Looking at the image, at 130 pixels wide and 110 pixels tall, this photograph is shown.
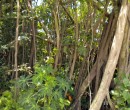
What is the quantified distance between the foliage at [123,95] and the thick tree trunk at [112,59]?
4.3 inches

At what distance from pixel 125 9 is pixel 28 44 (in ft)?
4.72

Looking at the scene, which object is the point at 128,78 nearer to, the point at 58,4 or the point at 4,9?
the point at 58,4

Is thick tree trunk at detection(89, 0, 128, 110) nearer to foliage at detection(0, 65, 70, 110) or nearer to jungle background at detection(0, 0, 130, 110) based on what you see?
jungle background at detection(0, 0, 130, 110)

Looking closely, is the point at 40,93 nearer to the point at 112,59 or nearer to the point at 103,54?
the point at 112,59

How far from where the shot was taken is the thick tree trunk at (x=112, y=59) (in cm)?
228

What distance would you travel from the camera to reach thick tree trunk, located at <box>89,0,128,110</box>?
7.47 feet

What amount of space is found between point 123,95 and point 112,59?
1.05 feet

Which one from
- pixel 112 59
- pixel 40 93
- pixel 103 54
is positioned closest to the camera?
pixel 40 93

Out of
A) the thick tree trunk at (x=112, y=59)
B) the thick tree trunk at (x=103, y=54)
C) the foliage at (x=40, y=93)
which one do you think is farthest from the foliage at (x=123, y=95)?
the foliage at (x=40, y=93)

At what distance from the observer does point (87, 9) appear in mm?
2916

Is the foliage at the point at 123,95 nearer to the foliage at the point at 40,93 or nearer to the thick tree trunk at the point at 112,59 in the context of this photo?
the thick tree trunk at the point at 112,59

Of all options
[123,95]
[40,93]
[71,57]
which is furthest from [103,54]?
[40,93]

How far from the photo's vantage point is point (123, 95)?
226 centimetres

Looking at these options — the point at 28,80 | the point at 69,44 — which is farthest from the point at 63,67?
the point at 28,80
